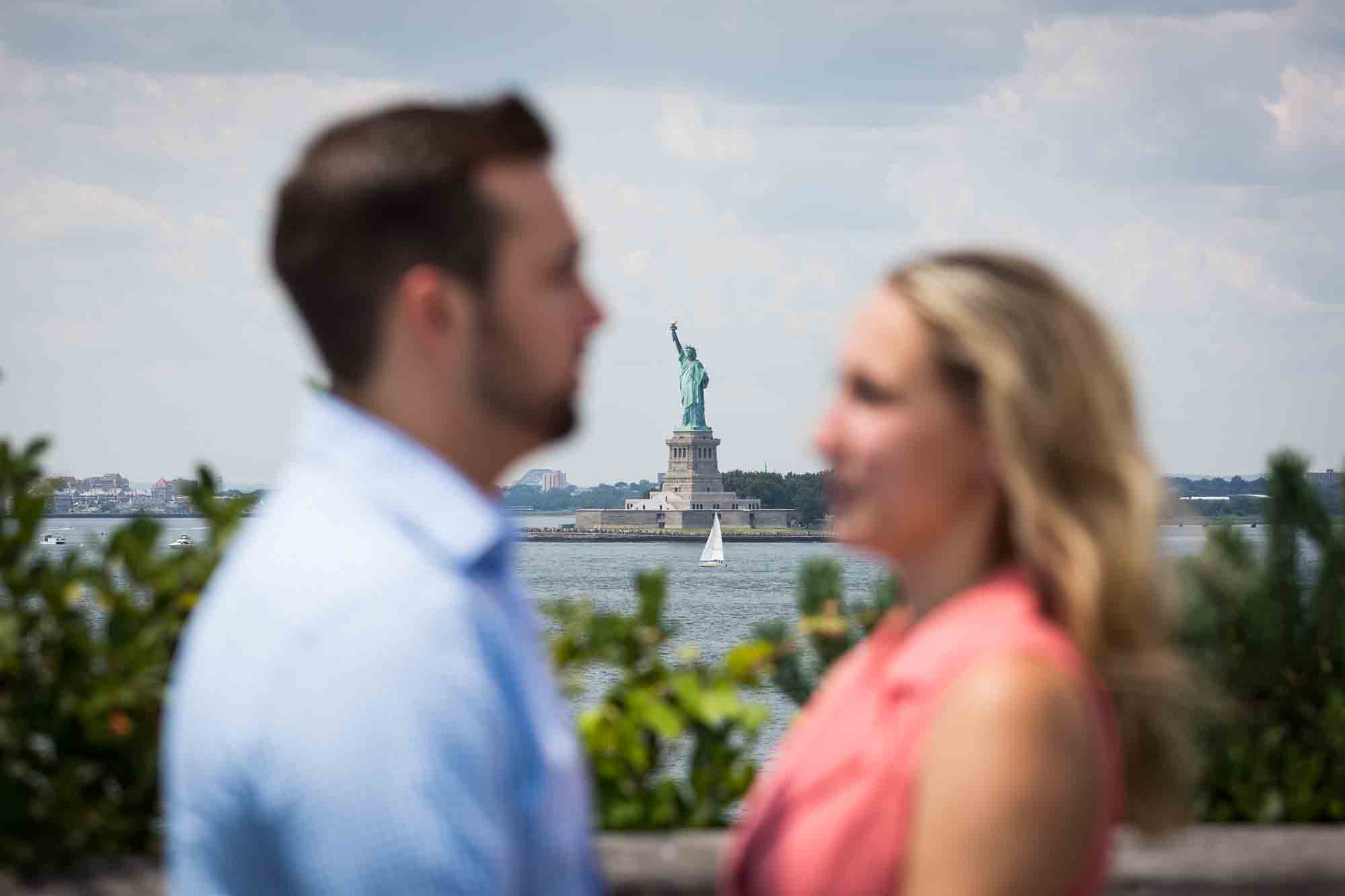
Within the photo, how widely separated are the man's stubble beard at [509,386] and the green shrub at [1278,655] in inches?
85.8

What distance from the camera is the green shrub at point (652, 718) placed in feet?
9.18

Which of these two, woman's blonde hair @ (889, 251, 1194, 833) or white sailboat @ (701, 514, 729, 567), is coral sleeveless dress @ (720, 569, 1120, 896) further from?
white sailboat @ (701, 514, 729, 567)

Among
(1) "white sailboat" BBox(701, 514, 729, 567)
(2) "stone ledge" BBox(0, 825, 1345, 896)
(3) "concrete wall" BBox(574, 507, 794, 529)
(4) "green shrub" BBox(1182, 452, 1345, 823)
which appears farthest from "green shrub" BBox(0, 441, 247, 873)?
(3) "concrete wall" BBox(574, 507, 794, 529)

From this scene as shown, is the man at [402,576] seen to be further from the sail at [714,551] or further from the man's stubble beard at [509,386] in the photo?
the sail at [714,551]

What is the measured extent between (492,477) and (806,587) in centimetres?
154

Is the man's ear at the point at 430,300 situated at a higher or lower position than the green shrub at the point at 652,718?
higher

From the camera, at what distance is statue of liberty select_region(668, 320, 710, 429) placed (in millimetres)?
110250

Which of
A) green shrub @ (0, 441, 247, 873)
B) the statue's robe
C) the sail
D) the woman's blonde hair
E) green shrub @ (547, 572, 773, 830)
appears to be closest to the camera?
the woman's blonde hair

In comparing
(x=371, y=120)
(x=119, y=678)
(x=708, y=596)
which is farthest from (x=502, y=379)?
(x=708, y=596)

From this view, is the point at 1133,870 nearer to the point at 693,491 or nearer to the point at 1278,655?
the point at 1278,655

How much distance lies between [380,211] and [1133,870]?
1.70 meters

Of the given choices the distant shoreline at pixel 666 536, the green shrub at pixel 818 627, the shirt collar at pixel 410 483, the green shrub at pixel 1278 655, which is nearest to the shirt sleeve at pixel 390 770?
the shirt collar at pixel 410 483

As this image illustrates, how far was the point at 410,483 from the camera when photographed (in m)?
1.50

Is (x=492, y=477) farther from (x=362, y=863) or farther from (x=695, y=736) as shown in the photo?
(x=695, y=736)
